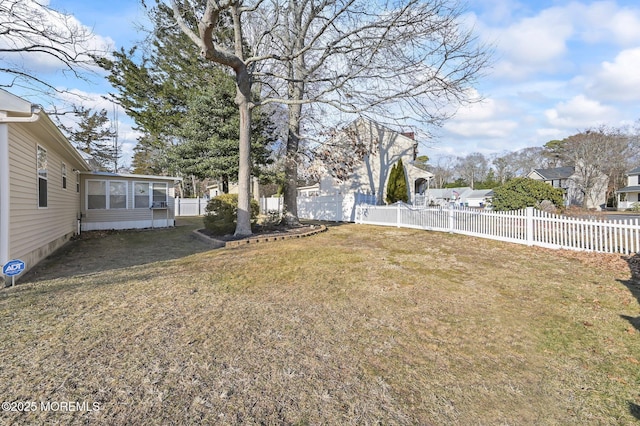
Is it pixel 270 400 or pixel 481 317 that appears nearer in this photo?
pixel 270 400

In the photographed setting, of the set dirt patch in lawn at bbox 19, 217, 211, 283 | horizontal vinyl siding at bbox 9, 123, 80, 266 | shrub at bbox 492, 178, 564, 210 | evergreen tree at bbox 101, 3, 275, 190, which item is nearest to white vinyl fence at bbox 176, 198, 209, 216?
evergreen tree at bbox 101, 3, 275, 190

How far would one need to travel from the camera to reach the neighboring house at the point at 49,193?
487 cm

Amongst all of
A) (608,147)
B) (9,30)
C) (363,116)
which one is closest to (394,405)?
(363,116)

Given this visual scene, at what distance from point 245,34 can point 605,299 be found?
1567 centimetres

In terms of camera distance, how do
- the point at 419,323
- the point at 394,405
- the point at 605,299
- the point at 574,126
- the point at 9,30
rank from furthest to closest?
the point at 574,126 < the point at 9,30 < the point at 605,299 < the point at 419,323 < the point at 394,405

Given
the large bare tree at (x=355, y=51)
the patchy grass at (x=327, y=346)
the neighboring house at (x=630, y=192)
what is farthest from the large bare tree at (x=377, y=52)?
the neighboring house at (x=630, y=192)

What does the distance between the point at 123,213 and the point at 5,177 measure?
348 inches

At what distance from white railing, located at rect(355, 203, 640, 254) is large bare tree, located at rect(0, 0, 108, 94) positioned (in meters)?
12.9

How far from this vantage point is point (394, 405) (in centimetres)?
210

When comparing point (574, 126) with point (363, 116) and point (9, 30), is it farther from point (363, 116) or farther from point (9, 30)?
point (9, 30)

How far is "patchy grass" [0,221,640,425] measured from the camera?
207cm

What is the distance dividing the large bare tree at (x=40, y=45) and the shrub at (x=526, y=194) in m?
15.6

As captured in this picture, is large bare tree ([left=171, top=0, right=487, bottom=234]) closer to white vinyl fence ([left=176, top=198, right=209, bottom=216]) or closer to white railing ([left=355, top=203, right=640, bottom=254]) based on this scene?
white railing ([left=355, top=203, right=640, bottom=254])

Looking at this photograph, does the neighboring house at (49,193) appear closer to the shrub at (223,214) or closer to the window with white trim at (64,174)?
the window with white trim at (64,174)
